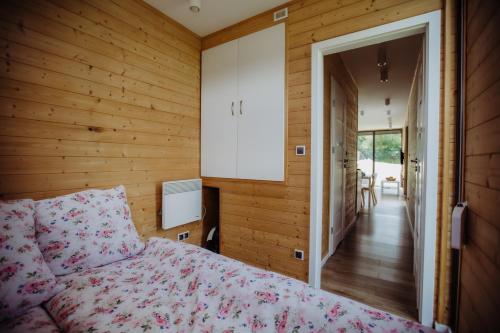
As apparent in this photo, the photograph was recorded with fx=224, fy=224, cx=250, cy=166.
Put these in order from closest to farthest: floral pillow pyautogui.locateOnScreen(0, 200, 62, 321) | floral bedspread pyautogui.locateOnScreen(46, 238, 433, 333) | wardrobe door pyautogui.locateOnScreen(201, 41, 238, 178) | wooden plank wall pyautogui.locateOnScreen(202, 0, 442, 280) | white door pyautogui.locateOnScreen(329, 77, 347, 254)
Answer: floral bedspread pyautogui.locateOnScreen(46, 238, 433, 333), floral pillow pyautogui.locateOnScreen(0, 200, 62, 321), wooden plank wall pyautogui.locateOnScreen(202, 0, 442, 280), wardrobe door pyautogui.locateOnScreen(201, 41, 238, 178), white door pyautogui.locateOnScreen(329, 77, 347, 254)

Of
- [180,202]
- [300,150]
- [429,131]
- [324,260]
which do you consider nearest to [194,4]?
[300,150]

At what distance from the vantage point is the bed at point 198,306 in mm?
897

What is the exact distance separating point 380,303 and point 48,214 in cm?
261

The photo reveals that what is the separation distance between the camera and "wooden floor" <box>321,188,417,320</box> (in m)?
2.02

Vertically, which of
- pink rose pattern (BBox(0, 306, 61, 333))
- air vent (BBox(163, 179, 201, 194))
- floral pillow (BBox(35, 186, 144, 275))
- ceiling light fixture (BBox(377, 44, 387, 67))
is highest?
ceiling light fixture (BBox(377, 44, 387, 67))

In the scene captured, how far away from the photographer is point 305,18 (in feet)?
6.95

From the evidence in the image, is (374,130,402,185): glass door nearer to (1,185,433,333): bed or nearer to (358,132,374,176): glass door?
(358,132,374,176): glass door

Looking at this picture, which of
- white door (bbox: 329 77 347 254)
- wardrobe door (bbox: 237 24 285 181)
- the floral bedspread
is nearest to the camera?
the floral bedspread

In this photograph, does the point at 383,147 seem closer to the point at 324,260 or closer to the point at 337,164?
the point at 337,164

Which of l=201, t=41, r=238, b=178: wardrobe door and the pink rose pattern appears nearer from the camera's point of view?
the pink rose pattern

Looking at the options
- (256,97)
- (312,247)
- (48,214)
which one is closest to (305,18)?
(256,97)

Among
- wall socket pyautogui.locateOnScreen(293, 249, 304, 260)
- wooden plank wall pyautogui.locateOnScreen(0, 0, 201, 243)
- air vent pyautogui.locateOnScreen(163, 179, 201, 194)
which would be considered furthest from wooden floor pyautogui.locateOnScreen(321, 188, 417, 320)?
wooden plank wall pyautogui.locateOnScreen(0, 0, 201, 243)

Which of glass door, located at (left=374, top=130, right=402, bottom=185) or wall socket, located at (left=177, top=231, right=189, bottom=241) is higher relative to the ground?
glass door, located at (left=374, top=130, right=402, bottom=185)

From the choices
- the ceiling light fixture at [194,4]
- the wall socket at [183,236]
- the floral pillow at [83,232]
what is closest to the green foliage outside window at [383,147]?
the wall socket at [183,236]
